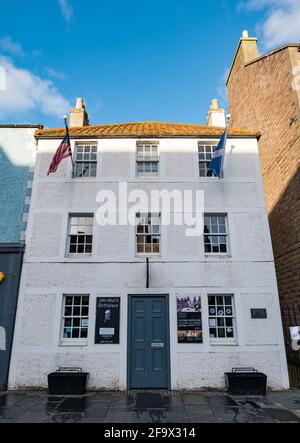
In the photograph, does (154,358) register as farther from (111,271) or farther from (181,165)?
(181,165)

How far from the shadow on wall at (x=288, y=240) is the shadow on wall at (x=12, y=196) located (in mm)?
10634

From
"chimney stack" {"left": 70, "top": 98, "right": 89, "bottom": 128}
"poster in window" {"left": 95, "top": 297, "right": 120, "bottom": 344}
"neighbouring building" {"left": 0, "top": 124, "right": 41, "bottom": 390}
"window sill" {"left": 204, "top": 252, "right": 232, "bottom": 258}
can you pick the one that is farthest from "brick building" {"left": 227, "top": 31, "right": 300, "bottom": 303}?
"neighbouring building" {"left": 0, "top": 124, "right": 41, "bottom": 390}

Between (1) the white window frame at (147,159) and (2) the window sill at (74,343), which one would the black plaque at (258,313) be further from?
(1) the white window frame at (147,159)

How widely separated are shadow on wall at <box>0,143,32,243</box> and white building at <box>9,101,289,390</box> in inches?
21.3

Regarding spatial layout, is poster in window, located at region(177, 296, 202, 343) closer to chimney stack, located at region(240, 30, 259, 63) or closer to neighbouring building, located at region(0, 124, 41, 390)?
neighbouring building, located at region(0, 124, 41, 390)

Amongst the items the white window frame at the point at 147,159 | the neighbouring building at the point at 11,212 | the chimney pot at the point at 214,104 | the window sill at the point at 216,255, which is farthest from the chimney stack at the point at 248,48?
the neighbouring building at the point at 11,212

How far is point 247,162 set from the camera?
10.9 metres

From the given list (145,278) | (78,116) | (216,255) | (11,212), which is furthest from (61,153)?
(216,255)

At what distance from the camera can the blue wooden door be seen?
8.67 m

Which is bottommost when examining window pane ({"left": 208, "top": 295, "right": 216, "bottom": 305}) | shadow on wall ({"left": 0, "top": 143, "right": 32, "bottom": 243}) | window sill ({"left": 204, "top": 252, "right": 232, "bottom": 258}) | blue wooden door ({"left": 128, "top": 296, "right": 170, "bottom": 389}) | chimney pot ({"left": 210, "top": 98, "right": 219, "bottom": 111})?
blue wooden door ({"left": 128, "top": 296, "right": 170, "bottom": 389})

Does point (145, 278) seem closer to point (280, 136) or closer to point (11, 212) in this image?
point (11, 212)

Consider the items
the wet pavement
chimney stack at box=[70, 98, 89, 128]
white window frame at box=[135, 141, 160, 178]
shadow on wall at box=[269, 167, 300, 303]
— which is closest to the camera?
the wet pavement

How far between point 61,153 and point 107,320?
6100 mm
